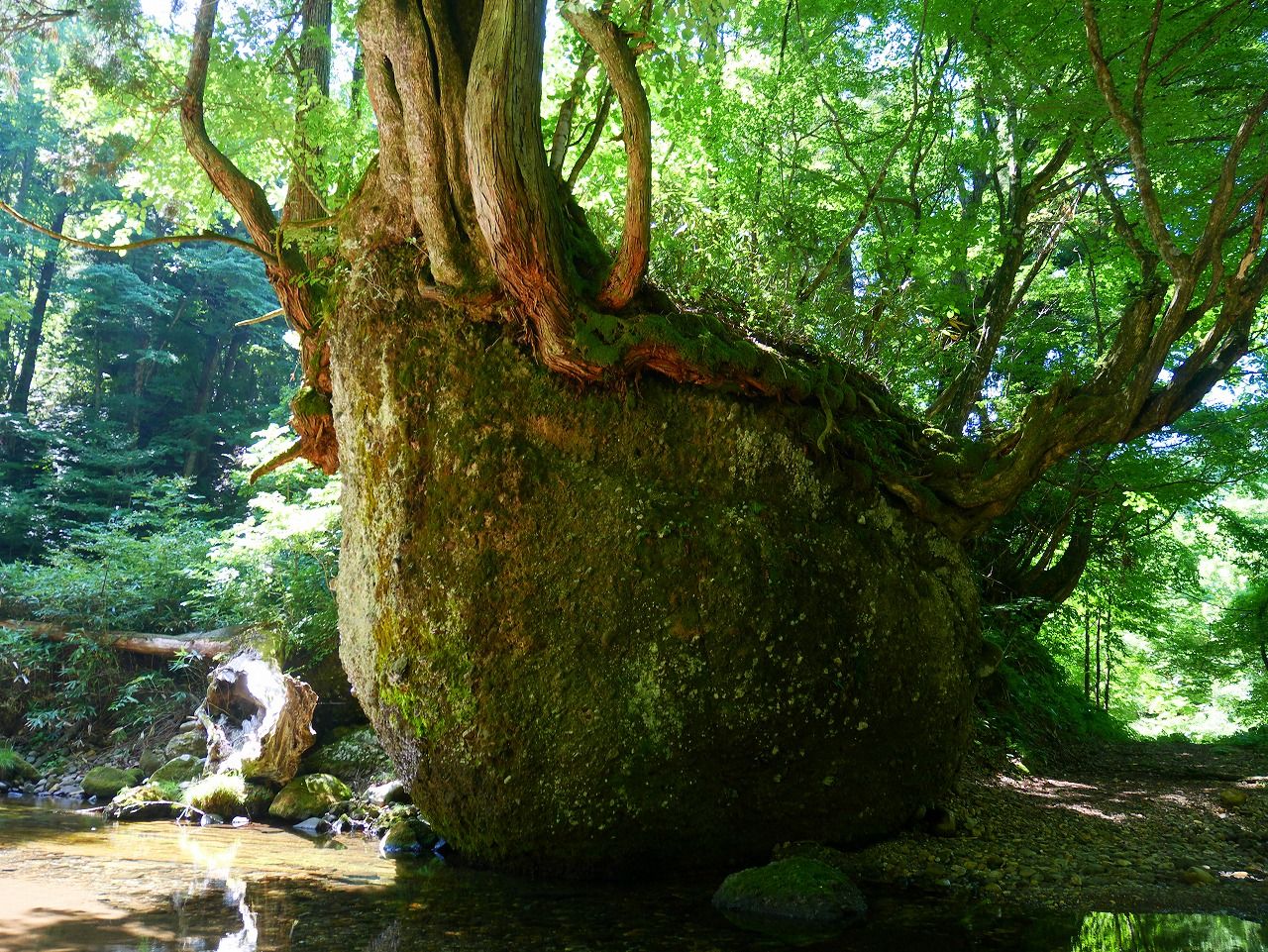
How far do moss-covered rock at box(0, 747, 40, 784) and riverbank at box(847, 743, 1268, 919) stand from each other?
9.39 meters

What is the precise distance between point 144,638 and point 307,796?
5.36m

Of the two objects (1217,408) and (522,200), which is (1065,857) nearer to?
(522,200)

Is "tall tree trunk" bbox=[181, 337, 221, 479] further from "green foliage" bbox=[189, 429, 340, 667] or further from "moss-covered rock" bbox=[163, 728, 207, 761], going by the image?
"moss-covered rock" bbox=[163, 728, 207, 761]

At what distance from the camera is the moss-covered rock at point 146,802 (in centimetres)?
714

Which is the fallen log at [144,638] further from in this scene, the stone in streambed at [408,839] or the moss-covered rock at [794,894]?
the moss-covered rock at [794,894]

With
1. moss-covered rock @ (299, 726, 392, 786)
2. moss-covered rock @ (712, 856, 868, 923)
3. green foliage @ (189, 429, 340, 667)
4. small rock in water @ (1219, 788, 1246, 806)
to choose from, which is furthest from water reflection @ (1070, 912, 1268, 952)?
green foliage @ (189, 429, 340, 667)

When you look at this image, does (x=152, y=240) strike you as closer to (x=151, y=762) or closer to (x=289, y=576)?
(x=289, y=576)

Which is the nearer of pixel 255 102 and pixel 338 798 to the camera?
pixel 255 102

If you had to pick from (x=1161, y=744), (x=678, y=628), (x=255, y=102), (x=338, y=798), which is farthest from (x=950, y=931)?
(x=1161, y=744)

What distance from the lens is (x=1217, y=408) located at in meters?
9.09

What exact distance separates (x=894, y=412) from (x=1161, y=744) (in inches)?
251

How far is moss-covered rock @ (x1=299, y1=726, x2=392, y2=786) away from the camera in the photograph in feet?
25.1

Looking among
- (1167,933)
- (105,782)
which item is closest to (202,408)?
(105,782)

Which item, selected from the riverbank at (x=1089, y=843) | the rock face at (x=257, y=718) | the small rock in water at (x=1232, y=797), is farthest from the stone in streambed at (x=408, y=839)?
the small rock in water at (x=1232, y=797)
